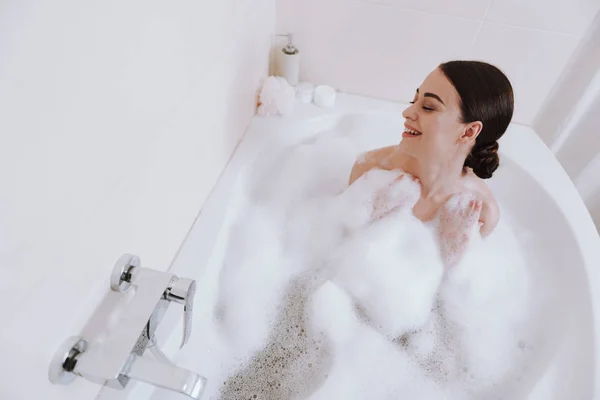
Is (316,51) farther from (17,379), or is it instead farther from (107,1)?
(17,379)

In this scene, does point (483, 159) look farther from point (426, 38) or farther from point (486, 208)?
point (426, 38)

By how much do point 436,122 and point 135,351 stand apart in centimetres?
74

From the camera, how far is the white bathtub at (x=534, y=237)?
1005 millimetres

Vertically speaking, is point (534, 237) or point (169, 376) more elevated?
point (169, 376)

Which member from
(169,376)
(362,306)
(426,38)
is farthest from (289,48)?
(169,376)

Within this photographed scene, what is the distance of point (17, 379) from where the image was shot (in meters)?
0.57

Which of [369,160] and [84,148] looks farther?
[369,160]

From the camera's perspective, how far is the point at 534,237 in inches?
52.7

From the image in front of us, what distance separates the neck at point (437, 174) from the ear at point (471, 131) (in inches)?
2.7

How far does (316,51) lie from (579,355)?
109 centimetres

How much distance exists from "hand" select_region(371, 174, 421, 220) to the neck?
20 millimetres

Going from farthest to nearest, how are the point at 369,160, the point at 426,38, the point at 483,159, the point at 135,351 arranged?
1. the point at 426,38
2. the point at 369,160
3. the point at 483,159
4. the point at 135,351

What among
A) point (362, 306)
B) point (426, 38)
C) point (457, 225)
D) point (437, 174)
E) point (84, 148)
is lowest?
point (362, 306)

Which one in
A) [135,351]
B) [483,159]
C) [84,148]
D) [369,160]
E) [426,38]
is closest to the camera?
[84,148]
